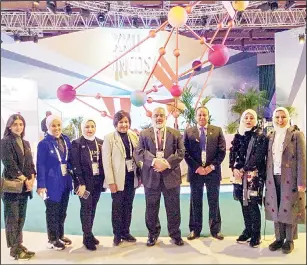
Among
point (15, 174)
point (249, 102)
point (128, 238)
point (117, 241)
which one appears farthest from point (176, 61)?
point (249, 102)

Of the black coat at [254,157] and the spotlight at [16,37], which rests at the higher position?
the spotlight at [16,37]

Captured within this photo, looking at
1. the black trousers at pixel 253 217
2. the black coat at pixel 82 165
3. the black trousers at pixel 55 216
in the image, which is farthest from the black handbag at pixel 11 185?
the black trousers at pixel 253 217

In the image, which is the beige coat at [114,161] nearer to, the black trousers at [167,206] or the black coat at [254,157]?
the black trousers at [167,206]

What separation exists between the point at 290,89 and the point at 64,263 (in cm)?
729

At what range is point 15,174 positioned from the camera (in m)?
3.38

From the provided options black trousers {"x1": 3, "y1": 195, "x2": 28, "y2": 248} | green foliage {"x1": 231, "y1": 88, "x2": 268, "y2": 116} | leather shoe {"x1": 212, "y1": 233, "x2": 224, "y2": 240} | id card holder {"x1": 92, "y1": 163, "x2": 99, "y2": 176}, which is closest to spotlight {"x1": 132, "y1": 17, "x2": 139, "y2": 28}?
green foliage {"x1": 231, "y1": 88, "x2": 268, "y2": 116}

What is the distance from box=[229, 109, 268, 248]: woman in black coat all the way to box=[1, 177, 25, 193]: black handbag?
199 centimetres

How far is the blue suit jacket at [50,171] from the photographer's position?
3.59m

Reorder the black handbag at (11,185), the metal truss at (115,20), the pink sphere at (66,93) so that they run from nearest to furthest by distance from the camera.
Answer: the black handbag at (11,185) → the pink sphere at (66,93) → the metal truss at (115,20)

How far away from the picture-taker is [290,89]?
9094 mm

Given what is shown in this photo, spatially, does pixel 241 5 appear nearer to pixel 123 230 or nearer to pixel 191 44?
pixel 123 230

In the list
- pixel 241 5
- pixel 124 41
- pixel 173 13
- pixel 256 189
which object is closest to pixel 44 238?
pixel 256 189

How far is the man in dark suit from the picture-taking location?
13.0 feet

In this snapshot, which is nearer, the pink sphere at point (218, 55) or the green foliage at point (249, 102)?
the pink sphere at point (218, 55)
